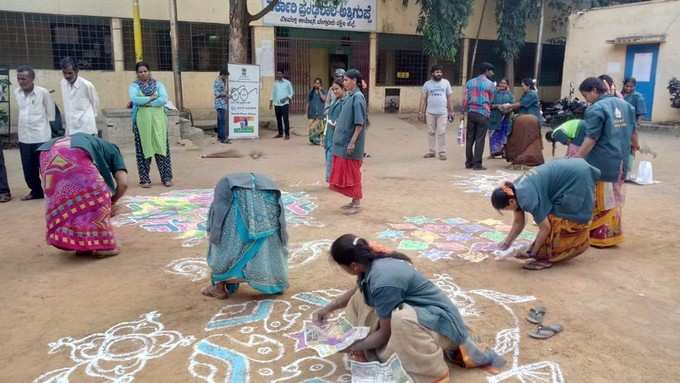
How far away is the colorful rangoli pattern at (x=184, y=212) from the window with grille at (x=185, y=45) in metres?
8.07

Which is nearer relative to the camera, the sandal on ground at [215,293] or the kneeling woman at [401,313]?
the kneeling woman at [401,313]

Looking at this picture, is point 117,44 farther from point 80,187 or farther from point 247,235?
point 247,235

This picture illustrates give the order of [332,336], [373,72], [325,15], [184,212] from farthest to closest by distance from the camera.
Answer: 1. [373,72]
2. [325,15]
3. [184,212]
4. [332,336]

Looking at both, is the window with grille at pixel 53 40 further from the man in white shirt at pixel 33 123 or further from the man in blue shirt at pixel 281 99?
the man in white shirt at pixel 33 123

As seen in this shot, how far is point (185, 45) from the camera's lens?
14.3 m

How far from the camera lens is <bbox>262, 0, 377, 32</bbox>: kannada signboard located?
14859mm

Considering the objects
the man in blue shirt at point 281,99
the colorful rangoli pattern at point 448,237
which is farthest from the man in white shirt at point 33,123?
the man in blue shirt at point 281,99

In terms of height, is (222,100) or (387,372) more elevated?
(222,100)

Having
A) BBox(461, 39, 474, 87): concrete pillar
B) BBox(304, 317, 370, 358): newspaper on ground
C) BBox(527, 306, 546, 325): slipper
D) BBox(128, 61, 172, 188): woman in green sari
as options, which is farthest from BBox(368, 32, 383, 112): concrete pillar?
BBox(304, 317, 370, 358): newspaper on ground

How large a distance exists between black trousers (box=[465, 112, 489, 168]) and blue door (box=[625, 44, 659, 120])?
348 inches

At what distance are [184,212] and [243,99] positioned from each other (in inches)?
254

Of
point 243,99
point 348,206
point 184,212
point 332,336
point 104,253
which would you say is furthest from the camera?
point 243,99

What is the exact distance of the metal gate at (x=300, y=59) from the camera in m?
15.3

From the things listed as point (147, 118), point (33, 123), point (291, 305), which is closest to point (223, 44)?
point (147, 118)
